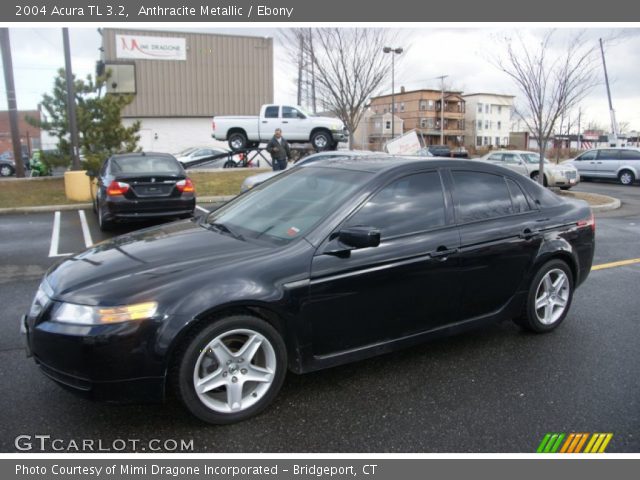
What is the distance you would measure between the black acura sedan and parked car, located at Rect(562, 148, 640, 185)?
18.8m

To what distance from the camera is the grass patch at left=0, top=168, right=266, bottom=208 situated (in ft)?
42.3

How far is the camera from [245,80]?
1329 inches

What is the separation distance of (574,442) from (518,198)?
203 centimetres

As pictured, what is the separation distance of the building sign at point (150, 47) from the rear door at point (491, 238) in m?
32.2

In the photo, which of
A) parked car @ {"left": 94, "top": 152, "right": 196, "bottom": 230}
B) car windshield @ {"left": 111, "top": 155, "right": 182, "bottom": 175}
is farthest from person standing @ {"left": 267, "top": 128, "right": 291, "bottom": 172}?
parked car @ {"left": 94, "top": 152, "right": 196, "bottom": 230}

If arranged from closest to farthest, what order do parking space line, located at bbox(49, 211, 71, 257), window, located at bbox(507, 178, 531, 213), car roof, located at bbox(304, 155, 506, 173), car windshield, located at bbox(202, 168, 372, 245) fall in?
car windshield, located at bbox(202, 168, 372, 245) → car roof, located at bbox(304, 155, 506, 173) → window, located at bbox(507, 178, 531, 213) → parking space line, located at bbox(49, 211, 71, 257)

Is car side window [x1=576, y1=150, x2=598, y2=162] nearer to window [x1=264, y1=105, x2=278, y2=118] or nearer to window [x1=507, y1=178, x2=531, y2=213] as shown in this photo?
window [x1=264, y1=105, x2=278, y2=118]

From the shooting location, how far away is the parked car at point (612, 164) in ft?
68.7

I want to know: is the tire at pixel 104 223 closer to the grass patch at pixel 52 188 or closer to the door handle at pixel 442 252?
the grass patch at pixel 52 188

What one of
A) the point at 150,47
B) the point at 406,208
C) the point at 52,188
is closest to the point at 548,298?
the point at 406,208

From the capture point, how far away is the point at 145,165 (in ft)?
31.9

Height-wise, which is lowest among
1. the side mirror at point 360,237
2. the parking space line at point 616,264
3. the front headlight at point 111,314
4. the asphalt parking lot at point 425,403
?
the parking space line at point 616,264

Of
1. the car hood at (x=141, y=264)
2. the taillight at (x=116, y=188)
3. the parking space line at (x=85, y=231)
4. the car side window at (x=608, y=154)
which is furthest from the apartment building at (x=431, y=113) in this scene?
the car hood at (x=141, y=264)

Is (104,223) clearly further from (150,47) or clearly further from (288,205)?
(150,47)
